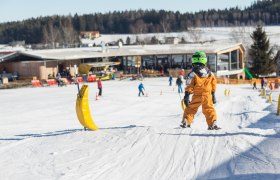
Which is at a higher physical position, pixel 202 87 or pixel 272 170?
pixel 202 87

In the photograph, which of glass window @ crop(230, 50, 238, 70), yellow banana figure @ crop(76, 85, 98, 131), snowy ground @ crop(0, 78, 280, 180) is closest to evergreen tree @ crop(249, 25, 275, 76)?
glass window @ crop(230, 50, 238, 70)

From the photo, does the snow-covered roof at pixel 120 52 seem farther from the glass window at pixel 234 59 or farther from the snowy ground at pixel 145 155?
the snowy ground at pixel 145 155

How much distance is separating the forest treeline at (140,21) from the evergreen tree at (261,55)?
72.2 meters

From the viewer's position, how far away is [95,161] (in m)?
6.32

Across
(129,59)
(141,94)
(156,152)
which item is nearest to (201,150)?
(156,152)

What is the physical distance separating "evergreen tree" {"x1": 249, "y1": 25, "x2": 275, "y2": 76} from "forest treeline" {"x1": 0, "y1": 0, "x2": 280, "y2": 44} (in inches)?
2841

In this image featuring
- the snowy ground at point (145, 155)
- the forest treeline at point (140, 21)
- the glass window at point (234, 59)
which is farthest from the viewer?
the forest treeline at point (140, 21)

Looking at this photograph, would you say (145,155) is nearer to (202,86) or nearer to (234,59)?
(202,86)

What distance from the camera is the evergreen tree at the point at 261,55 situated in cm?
5238

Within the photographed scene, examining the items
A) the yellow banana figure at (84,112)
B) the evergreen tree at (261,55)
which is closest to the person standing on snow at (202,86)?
the yellow banana figure at (84,112)

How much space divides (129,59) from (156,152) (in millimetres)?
41925

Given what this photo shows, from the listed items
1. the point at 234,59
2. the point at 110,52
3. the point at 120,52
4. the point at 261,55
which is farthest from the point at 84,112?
the point at 261,55

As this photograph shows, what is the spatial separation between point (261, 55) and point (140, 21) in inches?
3740

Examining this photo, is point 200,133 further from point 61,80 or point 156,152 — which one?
point 61,80
